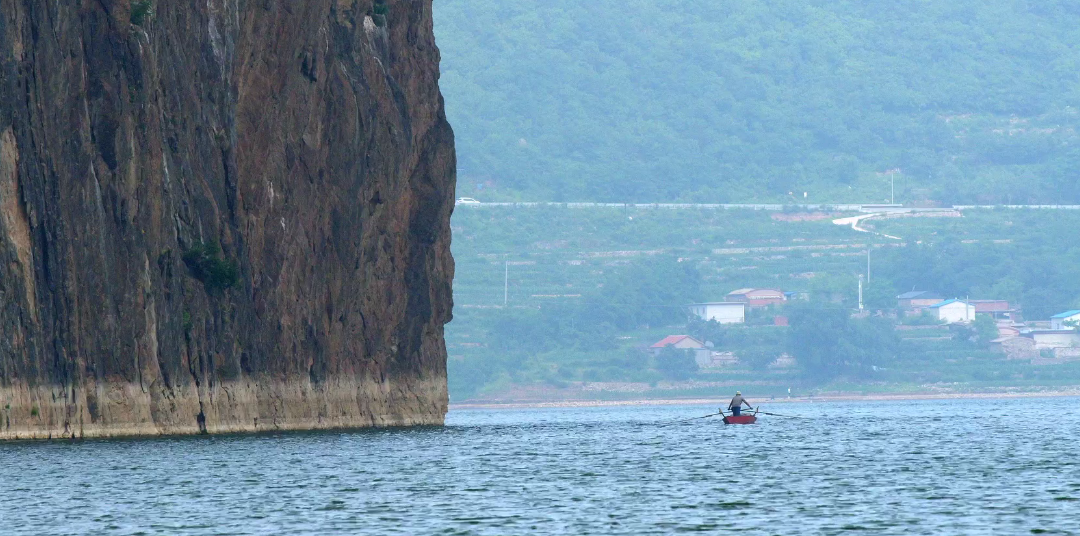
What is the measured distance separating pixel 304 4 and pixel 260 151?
7.22 m

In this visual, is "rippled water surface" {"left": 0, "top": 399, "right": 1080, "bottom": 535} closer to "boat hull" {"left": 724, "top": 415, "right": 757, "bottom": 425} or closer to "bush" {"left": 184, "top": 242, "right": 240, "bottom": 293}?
"bush" {"left": 184, "top": 242, "right": 240, "bottom": 293}

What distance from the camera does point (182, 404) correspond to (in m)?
84.1

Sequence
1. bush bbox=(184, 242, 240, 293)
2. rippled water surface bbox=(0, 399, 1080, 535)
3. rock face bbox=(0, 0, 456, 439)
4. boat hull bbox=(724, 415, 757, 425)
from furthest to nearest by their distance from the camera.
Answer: boat hull bbox=(724, 415, 757, 425), bush bbox=(184, 242, 240, 293), rock face bbox=(0, 0, 456, 439), rippled water surface bbox=(0, 399, 1080, 535)

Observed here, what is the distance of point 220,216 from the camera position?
8888cm

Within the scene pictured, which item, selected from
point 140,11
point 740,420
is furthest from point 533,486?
point 740,420

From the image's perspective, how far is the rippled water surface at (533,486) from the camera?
47344 mm

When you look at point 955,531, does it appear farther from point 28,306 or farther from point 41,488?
point 28,306

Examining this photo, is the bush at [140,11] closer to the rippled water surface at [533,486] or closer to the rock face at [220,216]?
the rock face at [220,216]

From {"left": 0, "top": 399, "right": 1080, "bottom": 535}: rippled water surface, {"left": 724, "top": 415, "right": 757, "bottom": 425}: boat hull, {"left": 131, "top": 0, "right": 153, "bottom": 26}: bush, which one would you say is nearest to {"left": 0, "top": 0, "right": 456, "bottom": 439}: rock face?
{"left": 131, "top": 0, "right": 153, "bottom": 26}: bush

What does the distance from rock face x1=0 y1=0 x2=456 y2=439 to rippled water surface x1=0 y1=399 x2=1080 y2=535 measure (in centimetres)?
325

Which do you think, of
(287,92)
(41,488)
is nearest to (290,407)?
(287,92)

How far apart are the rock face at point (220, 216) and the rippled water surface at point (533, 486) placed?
325cm

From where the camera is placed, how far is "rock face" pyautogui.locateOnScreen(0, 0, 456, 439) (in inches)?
3012

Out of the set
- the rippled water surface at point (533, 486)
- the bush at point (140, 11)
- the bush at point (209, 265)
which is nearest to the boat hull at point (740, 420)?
the rippled water surface at point (533, 486)
